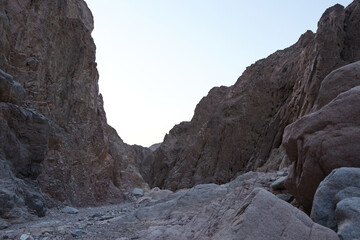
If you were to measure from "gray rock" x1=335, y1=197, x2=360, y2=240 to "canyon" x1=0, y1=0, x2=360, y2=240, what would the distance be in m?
0.03

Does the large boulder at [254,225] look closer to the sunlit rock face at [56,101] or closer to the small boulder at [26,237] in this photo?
the small boulder at [26,237]

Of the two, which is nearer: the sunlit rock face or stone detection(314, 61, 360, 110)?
stone detection(314, 61, 360, 110)

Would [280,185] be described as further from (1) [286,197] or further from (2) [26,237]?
(2) [26,237]

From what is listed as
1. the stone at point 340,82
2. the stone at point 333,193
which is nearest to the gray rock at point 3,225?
the stone at point 333,193

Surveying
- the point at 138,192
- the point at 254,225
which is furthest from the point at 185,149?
the point at 254,225

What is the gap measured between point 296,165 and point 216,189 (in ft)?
9.91

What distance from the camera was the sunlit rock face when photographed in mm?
15445

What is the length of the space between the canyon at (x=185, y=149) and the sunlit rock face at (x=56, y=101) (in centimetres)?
7

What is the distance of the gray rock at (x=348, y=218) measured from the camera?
14.9 feet

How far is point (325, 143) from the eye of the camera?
6418mm

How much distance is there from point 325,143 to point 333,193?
1.21 meters

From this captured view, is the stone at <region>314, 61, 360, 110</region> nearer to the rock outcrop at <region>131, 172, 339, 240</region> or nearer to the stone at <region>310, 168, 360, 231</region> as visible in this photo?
the rock outcrop at <region>131, 172, 339, 240</region>

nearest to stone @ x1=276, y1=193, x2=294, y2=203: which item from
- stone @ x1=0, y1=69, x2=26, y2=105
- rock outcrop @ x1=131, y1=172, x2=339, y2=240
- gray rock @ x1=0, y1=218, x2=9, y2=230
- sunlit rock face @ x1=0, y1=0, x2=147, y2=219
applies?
rock outcrop @ x1=131, y1=172, x2=339, y2=240

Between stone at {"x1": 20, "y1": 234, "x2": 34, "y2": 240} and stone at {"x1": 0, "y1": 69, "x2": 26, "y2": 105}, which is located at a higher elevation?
stone at {"x1": 0, "y1": 69, "x2": 26, "y2": 105}
